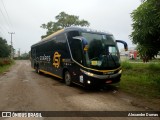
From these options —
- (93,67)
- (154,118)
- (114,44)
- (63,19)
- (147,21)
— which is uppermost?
(63,19)

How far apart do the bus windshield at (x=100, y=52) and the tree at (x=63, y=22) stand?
41965mm

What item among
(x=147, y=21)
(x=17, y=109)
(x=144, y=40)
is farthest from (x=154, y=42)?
(x=17, y=109)

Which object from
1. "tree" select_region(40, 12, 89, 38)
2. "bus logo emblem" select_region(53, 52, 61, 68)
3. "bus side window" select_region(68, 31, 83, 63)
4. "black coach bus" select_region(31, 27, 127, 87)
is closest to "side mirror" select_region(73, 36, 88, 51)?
"black coach bus" select_region(31, 27, 127, 87)

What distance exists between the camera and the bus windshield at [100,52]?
31.5ft

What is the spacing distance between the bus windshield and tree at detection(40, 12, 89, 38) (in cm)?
4196

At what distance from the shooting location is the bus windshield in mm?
9609

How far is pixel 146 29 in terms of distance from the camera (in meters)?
9.57

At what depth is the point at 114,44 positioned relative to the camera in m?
10.7

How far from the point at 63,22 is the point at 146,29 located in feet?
144

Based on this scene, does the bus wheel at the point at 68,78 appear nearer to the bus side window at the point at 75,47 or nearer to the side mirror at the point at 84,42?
the bus side window at the point at 75,47

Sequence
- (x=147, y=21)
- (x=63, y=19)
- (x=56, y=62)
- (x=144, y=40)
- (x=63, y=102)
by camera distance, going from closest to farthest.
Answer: (x=63, y=102)
(x=147, y=21)
(x=144, y=40)
(x=56, y=62)
(x=63, y=19)

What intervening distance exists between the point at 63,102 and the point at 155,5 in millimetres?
5621

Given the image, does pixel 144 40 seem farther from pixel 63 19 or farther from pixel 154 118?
pixel 63 19

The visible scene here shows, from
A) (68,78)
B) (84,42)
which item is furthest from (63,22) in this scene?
(84,42)
